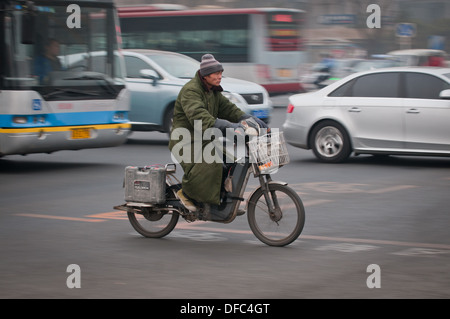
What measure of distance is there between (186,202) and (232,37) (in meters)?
21.5

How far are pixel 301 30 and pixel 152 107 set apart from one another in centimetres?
1466

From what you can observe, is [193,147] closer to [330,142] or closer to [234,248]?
[234,248]

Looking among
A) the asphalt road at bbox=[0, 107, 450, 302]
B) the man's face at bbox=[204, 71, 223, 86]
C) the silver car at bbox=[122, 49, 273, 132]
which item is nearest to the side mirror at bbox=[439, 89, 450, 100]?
the asphalt road at bbox=[0, 107, 450, 302]

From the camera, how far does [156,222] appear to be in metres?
8.02

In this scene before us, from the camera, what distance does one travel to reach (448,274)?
629 cm

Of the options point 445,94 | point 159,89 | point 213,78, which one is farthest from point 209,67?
point 159,89

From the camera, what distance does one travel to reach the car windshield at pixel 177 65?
17328mm

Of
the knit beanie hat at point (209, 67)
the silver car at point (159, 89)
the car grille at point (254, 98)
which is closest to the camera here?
the knit beanie hat at point (209, 67)

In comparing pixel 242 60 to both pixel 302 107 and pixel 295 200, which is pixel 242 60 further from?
pixel 295 200

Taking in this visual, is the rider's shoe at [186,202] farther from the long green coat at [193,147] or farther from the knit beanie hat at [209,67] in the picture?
the knit beanie hat at [209,67]

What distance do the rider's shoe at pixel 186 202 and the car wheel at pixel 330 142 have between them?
20.6 ft

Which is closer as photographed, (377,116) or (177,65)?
(377,116)

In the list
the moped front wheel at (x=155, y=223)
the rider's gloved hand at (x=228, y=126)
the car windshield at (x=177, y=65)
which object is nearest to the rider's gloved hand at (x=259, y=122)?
the rider's gloved hand at (x=228, y=126)

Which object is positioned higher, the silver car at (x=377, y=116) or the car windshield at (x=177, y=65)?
the car windshield at (x=177, y=65)
